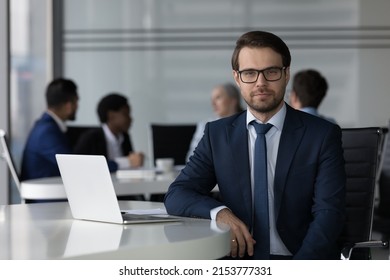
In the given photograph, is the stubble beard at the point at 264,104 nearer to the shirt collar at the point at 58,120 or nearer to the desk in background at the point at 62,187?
the desk in background at the point at 62,187

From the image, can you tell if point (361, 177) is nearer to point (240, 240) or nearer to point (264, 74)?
point (264, 74)

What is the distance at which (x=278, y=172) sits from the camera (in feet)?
8.39

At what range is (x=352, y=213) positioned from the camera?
10.4 ft

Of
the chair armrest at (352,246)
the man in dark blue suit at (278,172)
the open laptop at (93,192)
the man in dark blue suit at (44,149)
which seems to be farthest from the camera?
the man in dark blue suit at (44,149)

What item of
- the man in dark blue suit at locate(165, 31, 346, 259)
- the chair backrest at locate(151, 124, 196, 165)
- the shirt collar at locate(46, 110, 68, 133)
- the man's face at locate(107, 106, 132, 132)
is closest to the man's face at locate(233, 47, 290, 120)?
the man in dark blue suit at locate(165, 31, 346, 259)

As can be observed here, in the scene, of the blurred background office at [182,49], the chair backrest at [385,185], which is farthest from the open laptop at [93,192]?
the blurred background office at [182,49]

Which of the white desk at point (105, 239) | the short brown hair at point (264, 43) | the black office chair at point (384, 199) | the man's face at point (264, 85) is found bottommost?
the black office chair at point (384, 199)

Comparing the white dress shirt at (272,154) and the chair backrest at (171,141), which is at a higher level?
the white dress shirt at (272,154)

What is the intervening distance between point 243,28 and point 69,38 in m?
1.58

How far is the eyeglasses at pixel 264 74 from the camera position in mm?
2520

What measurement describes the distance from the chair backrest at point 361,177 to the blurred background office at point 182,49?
464 centimetres

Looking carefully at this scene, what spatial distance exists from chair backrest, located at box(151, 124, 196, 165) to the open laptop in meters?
3.94

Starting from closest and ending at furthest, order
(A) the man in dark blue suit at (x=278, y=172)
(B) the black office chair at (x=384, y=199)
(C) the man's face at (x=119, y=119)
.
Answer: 1. (A) the man in dark blue suit at (x=278, y=172)
2. (B) the black office chair at (x=384, y=199)
3. (C) the man's face at (x=119, y=119)
